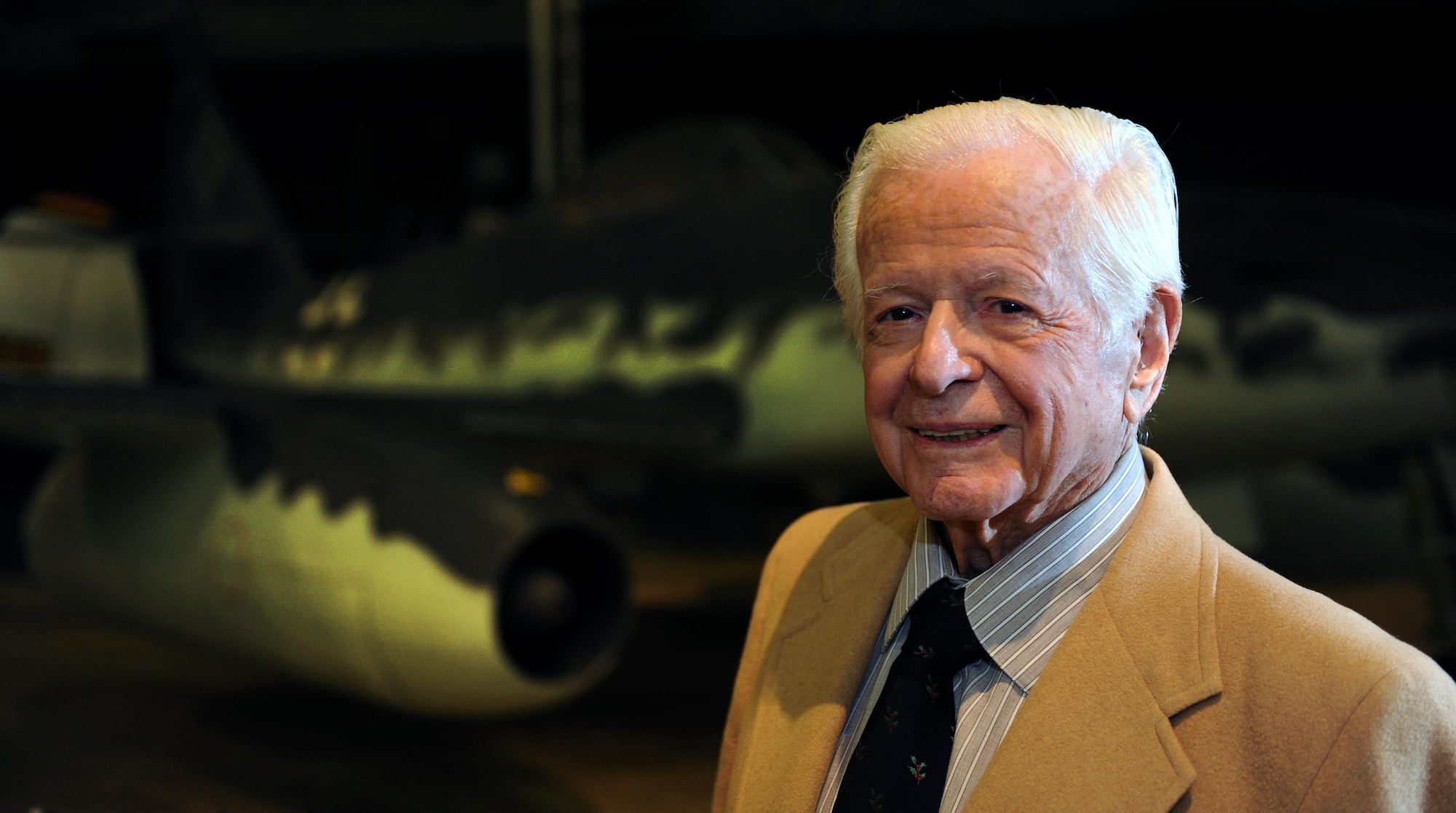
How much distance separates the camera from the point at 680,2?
8.37 feet

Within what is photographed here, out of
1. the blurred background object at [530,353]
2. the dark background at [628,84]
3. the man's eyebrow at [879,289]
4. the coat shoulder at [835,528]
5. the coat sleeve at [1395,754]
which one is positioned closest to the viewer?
the coat sleeve at [1395,754]

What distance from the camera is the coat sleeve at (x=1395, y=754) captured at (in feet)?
1.72

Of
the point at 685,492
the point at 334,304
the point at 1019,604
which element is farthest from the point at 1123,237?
the point at 334,304

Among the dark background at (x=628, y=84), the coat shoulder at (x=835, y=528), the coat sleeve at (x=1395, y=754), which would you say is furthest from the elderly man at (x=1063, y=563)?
the dark background at (x=628, y=84)

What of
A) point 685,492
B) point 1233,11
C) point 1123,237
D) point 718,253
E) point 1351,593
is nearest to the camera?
point 1123,237

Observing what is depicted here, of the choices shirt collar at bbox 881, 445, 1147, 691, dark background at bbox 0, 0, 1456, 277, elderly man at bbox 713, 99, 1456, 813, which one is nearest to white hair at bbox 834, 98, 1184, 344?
elderly man at bbox 713, 99, 1456, 813

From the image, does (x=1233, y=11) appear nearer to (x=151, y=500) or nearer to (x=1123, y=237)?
(x=1123, y=237)

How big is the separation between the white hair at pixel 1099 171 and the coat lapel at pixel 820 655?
241mm

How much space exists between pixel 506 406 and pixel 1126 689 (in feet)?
7.68

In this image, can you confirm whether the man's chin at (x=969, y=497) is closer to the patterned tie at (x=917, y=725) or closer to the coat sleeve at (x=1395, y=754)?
the patterned tie at (x=917, y=725)

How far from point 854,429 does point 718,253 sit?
0.54 metres

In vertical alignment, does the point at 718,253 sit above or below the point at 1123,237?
below

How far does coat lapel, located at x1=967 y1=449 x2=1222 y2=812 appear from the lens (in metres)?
0.57

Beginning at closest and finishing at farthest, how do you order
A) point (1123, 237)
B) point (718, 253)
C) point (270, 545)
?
1. point (1123, 237)
2. point (270, 545)
3. point (718, 253)
